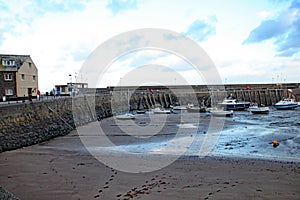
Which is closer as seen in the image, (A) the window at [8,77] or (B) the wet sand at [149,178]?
(B) the wet sand at [149,178]

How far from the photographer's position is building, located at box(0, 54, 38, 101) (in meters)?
34.6

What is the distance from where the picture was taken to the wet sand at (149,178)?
28.6 feet

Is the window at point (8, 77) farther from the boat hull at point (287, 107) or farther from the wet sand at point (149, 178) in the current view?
the boat hull at point (287, 107)

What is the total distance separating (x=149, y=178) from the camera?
10.5 metres

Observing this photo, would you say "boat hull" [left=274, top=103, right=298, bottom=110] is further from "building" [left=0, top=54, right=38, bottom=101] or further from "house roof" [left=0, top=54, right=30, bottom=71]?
"house roof" [left=0, top=54, right=30, bottom=71]

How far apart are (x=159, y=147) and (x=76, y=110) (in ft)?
47.8

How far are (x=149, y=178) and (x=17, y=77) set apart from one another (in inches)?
1195

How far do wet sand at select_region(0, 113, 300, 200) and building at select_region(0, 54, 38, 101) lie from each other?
22.8 m

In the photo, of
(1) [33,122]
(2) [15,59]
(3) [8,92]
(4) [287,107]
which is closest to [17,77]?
(3) [8,92]

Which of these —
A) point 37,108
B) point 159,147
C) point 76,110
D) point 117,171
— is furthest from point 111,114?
point 117,171

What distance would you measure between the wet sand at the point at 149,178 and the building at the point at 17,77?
22.8 m

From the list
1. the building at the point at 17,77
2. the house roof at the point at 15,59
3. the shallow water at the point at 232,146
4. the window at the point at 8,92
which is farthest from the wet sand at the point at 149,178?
the house roof at the point at 15,59

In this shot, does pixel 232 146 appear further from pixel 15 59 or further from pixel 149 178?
pixel 15 59

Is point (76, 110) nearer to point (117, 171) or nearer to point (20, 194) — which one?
point (117, 171)
